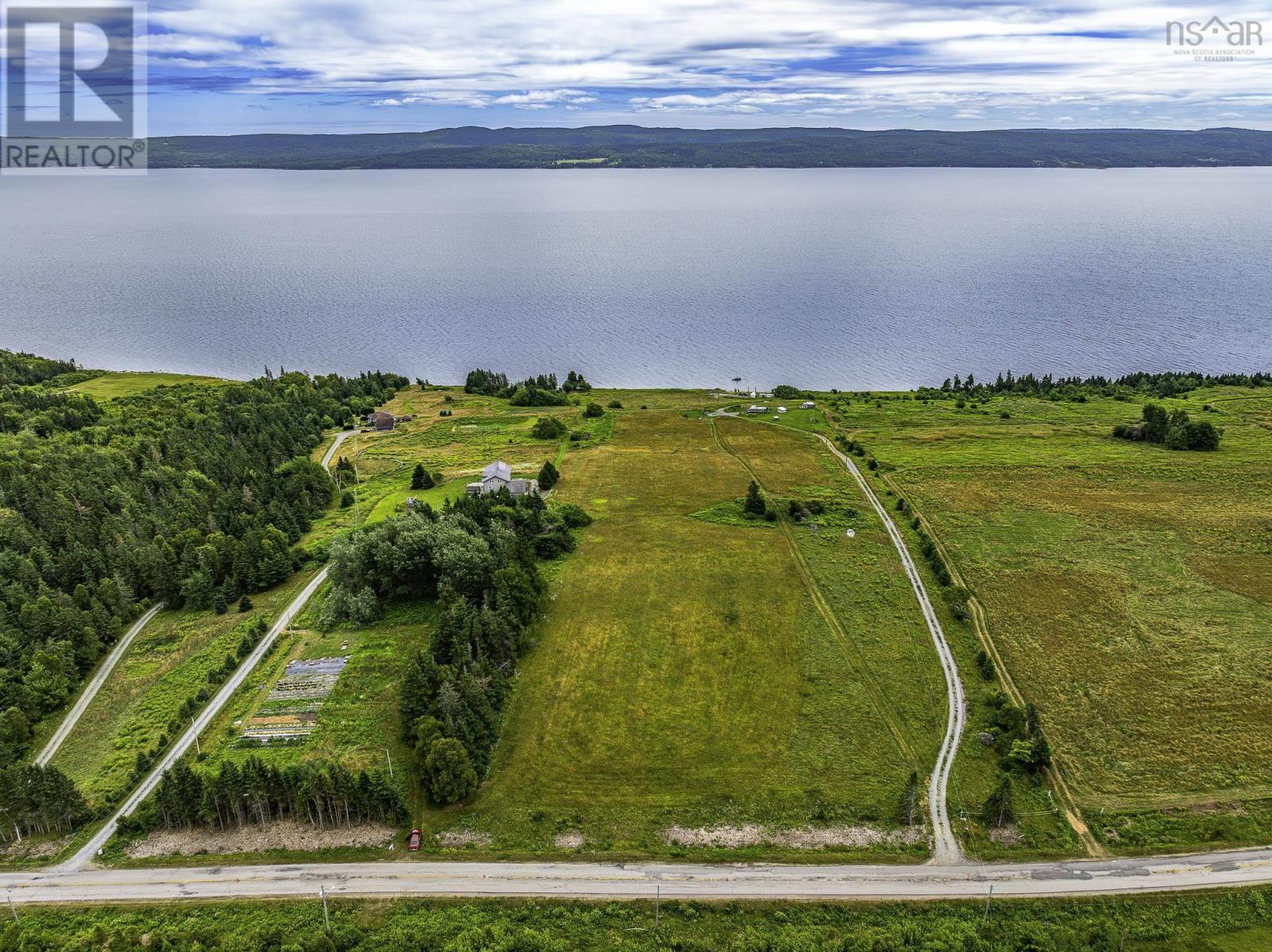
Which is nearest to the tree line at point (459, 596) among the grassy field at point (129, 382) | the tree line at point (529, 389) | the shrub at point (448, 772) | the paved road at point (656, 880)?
the shrub at point (448, 772)

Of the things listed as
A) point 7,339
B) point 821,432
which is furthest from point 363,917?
point 7,339

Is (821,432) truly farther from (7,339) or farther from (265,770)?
(7,339)

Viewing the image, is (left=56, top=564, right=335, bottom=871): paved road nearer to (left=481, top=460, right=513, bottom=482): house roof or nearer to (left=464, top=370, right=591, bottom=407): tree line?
(left=481, top=460, right=513, bottom=482): house roof

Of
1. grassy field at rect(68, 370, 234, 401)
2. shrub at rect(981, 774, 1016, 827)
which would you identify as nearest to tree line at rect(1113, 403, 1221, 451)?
shrub at rect(981, 774, 1016, 827)

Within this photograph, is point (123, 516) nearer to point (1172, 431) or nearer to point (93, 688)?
point (93, 688)

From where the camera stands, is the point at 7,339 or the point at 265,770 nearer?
the point at 265,770

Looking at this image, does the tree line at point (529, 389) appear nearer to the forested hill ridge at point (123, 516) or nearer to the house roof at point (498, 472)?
the forested hill ridge at point (123, 516)
